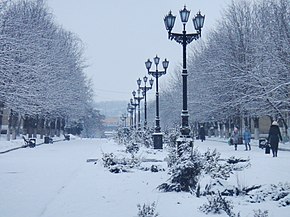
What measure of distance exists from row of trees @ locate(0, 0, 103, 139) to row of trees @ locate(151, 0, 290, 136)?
44.8ft

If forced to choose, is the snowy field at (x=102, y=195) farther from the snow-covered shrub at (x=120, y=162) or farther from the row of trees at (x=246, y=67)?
the row of trees at (x=246, y=67)

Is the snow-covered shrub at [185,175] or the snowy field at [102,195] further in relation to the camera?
the snow-covered shrub at [185,175]

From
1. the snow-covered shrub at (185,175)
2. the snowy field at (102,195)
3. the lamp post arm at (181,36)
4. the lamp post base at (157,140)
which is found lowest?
the snowy field at (102,195)

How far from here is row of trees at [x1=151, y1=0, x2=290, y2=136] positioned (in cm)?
3162

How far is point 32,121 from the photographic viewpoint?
4869 centimetres

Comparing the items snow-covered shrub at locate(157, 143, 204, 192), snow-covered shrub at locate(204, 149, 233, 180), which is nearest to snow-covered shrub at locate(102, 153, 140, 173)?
snow-covered shrub at locate(204, 149, 233, 180)

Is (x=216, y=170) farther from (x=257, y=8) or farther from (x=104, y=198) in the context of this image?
(x=257, y=8)

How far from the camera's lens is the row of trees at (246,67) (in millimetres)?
31625

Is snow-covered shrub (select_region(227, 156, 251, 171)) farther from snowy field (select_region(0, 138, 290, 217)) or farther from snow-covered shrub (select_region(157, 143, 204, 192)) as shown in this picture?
snow-covered shrub (select_region(157, 143, 204, 192))

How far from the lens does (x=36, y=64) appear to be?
35.4 metres

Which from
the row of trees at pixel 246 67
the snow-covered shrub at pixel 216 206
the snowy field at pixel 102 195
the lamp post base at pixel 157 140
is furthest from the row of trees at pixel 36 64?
the snow-covered shrub at pixel 216 206

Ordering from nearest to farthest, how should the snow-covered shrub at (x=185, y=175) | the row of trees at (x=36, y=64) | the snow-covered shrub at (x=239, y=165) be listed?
→ 1. the snow-covered shrub at (x=185, y=175)
2. the snow-covered shrub at (x=239, y=165)
3. the row of trees at (x=36, y=64)

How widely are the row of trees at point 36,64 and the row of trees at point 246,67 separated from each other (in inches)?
538

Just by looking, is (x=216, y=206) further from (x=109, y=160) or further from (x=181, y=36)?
(x=181, y=36)
